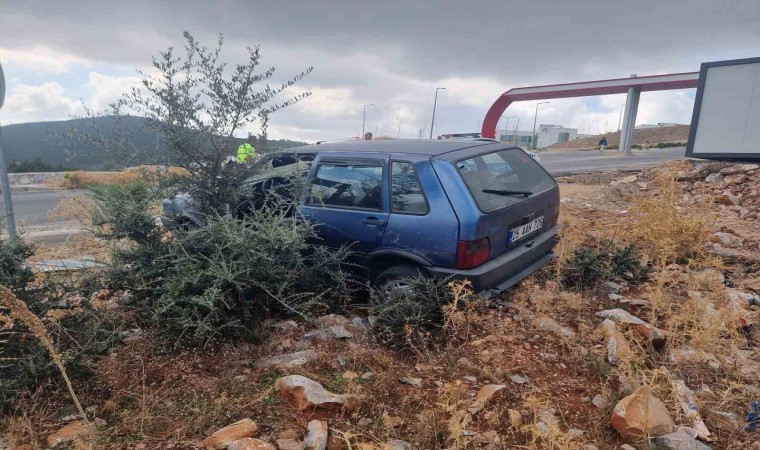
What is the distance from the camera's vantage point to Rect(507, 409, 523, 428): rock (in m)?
2.30

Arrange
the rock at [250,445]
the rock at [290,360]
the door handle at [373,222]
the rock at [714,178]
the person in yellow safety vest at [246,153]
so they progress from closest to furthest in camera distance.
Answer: the rock at [250,445]
the rock at [290,360]
the door handle at [373,222]
the person in yellow safety vest at [246,153]
the rock at [714,178]

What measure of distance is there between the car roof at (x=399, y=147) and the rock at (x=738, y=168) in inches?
353

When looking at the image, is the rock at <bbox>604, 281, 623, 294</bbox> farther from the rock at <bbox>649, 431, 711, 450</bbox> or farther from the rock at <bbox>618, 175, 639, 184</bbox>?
the rock at <bbox>618, 175, 639, 184</bbox>

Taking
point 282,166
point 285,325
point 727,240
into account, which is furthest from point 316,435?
point 727,240

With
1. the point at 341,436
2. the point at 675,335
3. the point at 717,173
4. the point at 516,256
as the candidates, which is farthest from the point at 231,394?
the point at 717,173

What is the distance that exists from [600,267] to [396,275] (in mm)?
2079

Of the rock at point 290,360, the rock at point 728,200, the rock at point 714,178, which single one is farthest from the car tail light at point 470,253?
the rock at point 714,178

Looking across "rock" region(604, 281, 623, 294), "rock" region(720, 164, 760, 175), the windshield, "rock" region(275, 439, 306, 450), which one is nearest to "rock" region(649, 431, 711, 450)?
"rock" region(275, 439, 306, 450)

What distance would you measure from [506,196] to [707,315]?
5.69 ft

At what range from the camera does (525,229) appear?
3.95m

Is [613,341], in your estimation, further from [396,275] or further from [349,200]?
[349,200]

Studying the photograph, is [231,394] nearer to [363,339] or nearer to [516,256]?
[363,339]

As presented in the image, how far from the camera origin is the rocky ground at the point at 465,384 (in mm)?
2186

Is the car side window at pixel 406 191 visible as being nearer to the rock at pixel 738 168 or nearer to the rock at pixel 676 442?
the rock at pixel 676 442
